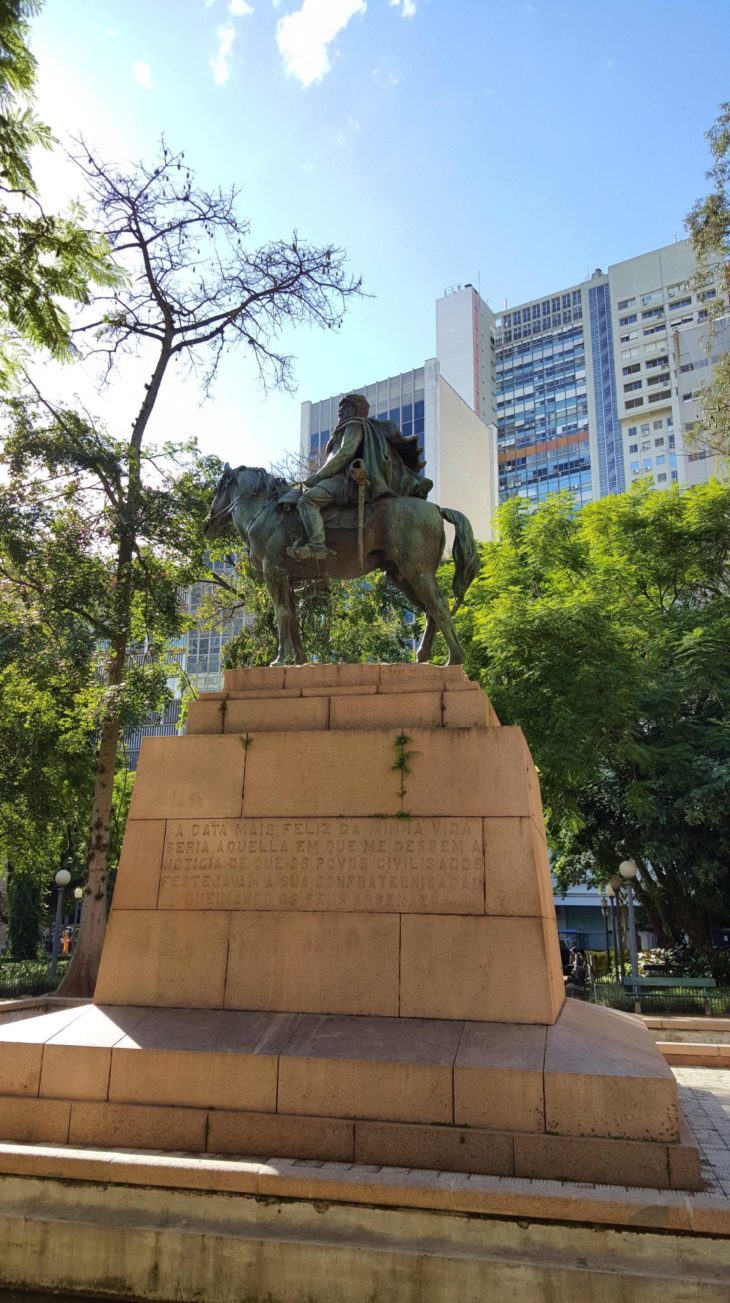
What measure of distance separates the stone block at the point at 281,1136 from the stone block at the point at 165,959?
1182 millimetres

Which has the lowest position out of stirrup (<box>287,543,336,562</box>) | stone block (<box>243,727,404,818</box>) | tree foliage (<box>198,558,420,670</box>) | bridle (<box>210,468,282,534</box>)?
stone block (<box>243,727,404,818</box>)

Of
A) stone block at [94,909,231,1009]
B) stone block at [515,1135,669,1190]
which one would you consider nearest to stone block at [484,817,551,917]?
stone block at [515,1135,669,1190]

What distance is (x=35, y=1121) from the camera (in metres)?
5.94

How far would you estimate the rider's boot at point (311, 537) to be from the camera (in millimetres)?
8594

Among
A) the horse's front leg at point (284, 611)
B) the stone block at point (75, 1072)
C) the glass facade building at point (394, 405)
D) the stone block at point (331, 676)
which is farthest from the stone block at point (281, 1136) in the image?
the glass facade building at point (394, 405)

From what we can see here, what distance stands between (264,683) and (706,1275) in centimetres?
557

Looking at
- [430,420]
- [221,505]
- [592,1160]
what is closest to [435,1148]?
[592,1160]

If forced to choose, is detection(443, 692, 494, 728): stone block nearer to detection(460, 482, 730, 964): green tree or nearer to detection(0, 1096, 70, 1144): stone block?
detection(0, 1096, 70, 1144): stone block

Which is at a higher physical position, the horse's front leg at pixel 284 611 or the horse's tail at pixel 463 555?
the horse's tail at pixel 463 555

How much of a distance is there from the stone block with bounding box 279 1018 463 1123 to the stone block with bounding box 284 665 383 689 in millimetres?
3082

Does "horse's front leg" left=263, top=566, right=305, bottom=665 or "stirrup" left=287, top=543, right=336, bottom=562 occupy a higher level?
"stirrup" left=287, top=543, right=336, bottom=562

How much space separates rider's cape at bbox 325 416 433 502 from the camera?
8.98 metres

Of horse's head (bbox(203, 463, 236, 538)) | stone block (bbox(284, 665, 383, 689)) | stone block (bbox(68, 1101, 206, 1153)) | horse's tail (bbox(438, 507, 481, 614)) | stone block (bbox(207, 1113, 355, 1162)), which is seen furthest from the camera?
horse's head (bbox(203, 463, 236, 538))

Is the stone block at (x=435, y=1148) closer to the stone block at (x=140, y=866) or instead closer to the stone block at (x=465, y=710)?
the stone block at (x=140, y=866)
